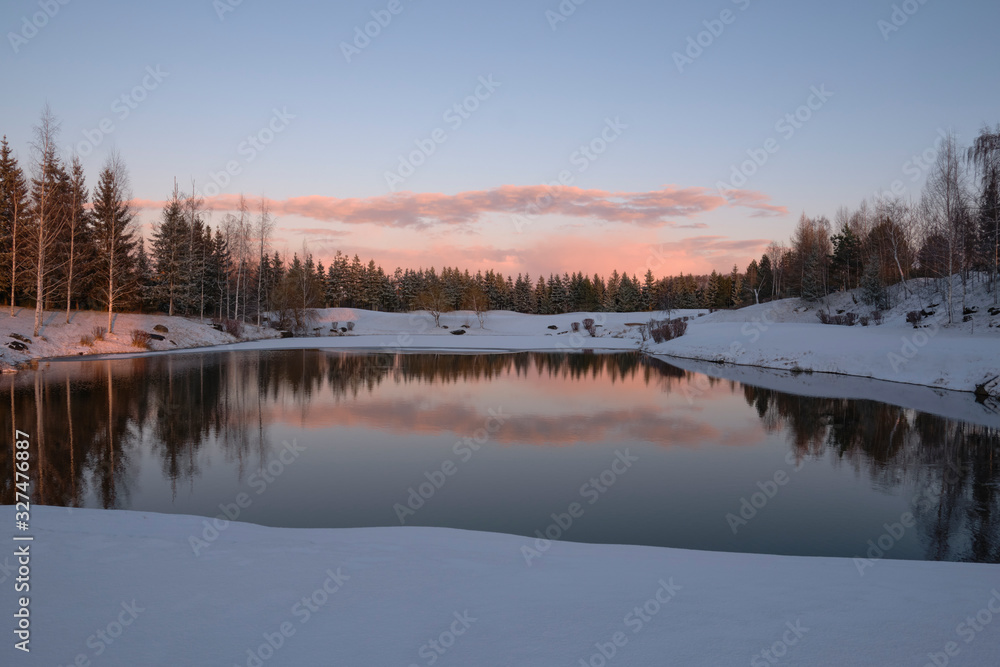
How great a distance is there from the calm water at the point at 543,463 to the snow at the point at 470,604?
4.32ft

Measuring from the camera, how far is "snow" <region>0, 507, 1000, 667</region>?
2.99m

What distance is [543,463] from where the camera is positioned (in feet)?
29.5

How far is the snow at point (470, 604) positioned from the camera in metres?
2.99

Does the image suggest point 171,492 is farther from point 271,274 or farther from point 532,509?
point 271,274

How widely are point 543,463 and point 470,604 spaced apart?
5.47 metres

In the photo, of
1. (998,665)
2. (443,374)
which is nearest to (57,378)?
(443,374)

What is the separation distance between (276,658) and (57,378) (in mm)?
21385

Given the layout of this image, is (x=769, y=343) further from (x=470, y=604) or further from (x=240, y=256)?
(x=240, y=256)

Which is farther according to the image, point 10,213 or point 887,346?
point 10,213

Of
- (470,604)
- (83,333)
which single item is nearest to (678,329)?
(83,333)

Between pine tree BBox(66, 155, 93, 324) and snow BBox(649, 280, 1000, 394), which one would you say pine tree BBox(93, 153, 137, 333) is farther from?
snow BBox(649, 280, 1000, 394)

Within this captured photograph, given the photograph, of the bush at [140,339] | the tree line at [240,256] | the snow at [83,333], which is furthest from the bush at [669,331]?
the bush at [140,339]

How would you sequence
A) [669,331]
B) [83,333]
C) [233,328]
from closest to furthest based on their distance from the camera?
[83,333], [669,331], [233,328]

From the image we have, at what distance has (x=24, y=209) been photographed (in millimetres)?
31531
